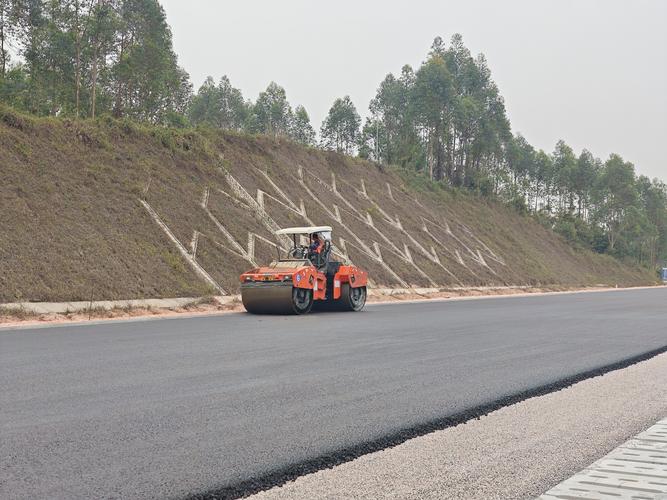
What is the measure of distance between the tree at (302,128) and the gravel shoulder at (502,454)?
8863 centimetres

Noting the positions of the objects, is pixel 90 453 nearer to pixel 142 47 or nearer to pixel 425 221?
pixel 425 221

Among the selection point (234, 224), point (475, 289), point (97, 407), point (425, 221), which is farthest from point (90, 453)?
point (425, 221)

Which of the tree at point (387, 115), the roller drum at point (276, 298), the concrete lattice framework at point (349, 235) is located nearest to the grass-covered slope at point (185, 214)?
the concrete lattice framework at point (349, 235)

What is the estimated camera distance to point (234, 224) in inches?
1140

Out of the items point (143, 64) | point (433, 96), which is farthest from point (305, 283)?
point (433, 96)

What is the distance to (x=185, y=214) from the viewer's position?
27297 mm

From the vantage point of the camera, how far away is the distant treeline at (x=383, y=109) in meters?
44.3

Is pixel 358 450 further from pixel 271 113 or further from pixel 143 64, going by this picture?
pixel 271 113

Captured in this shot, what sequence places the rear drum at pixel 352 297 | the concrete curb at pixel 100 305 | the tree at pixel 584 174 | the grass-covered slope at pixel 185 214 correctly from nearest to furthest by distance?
the concrete curb at pixel 100 305 → the rear drum at pixel 352 297 → the grass-covered slope at pixel 185 214 → the tree at pixel 584 174

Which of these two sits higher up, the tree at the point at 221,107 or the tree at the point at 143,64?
the tree at the point at 221,107

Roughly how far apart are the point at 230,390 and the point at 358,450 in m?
2.64

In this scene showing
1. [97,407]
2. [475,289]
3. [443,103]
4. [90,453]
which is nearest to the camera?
[90,453]

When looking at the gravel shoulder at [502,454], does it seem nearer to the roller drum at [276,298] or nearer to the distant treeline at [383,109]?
the roller drum at [276,298]

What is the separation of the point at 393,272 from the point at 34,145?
18.4m
